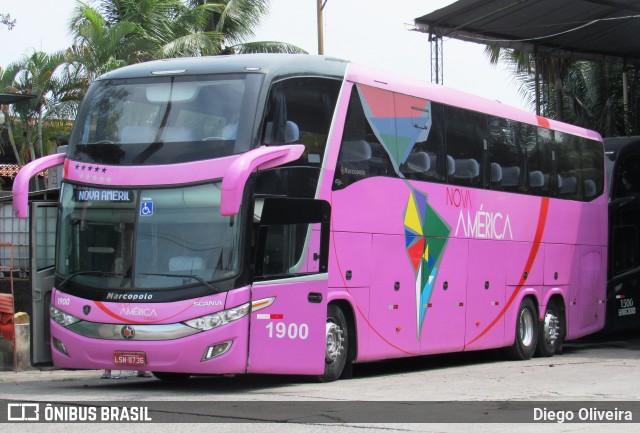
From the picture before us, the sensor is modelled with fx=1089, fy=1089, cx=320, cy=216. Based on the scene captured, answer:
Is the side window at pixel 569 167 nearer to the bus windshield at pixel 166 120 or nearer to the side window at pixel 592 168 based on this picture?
the side window at pixel 592 168

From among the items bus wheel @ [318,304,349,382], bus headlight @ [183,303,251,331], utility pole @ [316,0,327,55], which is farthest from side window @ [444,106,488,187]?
utility pole @ [316,0,327,55]

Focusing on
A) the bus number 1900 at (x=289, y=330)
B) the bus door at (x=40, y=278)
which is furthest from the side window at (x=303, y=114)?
the bus door at (x=40, y=278)

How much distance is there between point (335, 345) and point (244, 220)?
250 cm

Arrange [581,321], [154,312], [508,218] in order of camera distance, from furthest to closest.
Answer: [581,321] < [508,218] < [154,312]

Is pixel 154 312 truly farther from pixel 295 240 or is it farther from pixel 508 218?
pixel 508 218

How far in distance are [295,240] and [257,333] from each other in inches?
52.0

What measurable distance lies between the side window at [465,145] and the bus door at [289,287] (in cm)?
421

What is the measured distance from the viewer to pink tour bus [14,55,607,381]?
41.7 ft

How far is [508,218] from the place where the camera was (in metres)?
19.0

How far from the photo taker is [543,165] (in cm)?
2023

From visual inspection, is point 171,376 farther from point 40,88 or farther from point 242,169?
point 40,88

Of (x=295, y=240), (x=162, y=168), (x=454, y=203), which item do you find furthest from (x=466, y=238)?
(x=162, y=168)

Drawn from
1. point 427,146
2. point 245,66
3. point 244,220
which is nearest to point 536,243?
→ point 427,146

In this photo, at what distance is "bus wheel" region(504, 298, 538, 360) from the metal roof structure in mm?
9833
